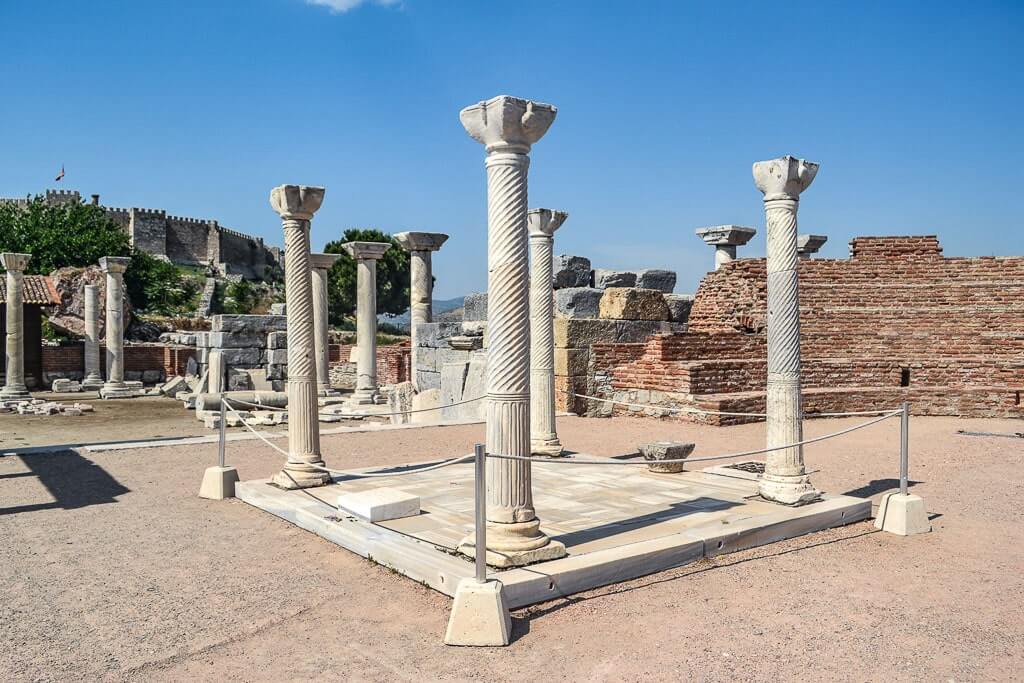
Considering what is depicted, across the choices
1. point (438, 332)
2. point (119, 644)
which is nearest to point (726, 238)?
point (438, 332)

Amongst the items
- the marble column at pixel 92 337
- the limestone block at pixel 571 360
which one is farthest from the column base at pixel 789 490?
the marble column at pixel 92 337

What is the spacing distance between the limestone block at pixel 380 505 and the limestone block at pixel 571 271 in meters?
11.1

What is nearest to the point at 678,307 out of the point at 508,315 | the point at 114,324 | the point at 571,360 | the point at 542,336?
the point at 571,360

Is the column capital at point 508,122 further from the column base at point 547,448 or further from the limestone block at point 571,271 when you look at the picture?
the limestone block at point 571,271

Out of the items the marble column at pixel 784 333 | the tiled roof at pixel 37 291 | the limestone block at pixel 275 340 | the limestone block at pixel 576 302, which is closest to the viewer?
the marble column at pixel 784 333

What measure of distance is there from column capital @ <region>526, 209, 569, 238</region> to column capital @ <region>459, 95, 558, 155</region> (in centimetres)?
507

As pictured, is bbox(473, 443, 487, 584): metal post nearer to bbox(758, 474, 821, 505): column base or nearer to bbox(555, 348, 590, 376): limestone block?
bbox(758, 474, 821, 505): column base

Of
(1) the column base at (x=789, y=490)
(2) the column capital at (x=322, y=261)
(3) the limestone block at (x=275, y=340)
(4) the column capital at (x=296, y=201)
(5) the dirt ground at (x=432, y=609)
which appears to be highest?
(2) the column capital at (x=322, y=261)

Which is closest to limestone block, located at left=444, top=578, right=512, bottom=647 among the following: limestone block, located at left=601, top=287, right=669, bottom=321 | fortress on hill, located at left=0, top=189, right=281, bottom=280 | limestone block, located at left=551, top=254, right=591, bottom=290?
limestone block, located at left=601, top=287, right=669, bottom=321

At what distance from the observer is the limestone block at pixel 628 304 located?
16125 millimetres

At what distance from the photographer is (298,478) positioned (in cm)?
799

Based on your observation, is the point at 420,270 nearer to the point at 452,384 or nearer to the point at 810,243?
the point at 452,384

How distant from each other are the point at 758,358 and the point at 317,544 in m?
11.9

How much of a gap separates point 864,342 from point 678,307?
4071 millimetres
